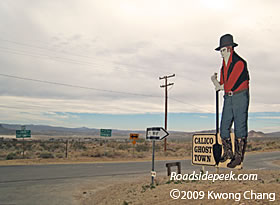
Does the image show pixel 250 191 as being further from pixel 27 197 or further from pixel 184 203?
pixel 27 197

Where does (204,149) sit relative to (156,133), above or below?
below

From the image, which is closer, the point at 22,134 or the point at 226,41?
the point at 226,41

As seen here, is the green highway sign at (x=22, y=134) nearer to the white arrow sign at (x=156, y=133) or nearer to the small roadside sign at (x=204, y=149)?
the white arrow sign at (x=156, y=133)

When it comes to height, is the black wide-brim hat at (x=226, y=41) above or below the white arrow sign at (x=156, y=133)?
above

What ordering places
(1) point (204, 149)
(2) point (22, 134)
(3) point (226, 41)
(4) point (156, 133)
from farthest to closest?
(2) point (22, 134) < (1) point (204, 149) < (3) point (226, 41) < (4) point (156, 133)

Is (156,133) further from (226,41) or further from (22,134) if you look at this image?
(22,134)

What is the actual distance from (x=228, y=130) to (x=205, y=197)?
13.1ft

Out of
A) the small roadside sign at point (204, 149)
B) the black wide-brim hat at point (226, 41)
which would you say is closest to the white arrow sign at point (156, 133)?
the small roadside sign at point (204, 149)

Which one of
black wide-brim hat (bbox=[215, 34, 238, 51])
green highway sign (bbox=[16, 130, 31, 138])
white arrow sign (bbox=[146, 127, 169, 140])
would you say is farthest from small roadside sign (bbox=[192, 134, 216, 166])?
green highway sign (bbox=[16, 130, 31, 138])

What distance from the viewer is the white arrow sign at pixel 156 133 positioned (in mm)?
10651

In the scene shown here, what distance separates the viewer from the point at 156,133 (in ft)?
35.4

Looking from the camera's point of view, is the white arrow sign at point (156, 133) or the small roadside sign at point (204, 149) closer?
the white arrow sign at point (156, 133)

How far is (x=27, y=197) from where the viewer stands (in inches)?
410

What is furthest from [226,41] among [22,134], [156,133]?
[22,134]
